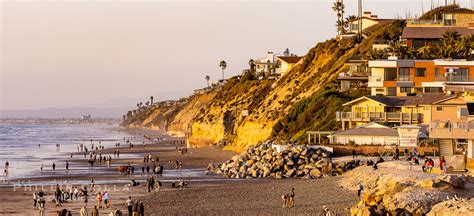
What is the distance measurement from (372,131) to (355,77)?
715 inches

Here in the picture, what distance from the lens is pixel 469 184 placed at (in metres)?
39.4

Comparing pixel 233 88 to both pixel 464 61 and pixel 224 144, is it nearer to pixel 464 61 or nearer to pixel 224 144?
pixel 224 144

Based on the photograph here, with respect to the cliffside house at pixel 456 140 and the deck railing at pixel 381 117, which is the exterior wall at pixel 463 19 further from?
the cliffside house at pixel 456 140

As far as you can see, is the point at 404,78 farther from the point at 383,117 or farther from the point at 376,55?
the point at 383,117

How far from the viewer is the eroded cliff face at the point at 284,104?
8425 cm

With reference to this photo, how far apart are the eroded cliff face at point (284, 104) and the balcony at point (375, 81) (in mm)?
2615

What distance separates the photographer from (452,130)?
4728cm

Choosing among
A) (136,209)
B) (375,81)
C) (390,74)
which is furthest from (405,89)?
(136,209)

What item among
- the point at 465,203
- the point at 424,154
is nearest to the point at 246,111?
the point at 424,154

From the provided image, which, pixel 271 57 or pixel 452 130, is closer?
pixel 452 130

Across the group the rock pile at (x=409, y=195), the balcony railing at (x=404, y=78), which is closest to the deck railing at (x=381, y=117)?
the balcony railing at (x=404, y=78)

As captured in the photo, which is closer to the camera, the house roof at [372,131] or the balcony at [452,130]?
the balcony at [452,130]

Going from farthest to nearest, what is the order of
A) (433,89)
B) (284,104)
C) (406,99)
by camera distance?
1. (284,104)
2. (433,89)
3. (406,99)

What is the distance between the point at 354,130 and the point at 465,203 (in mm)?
37113
